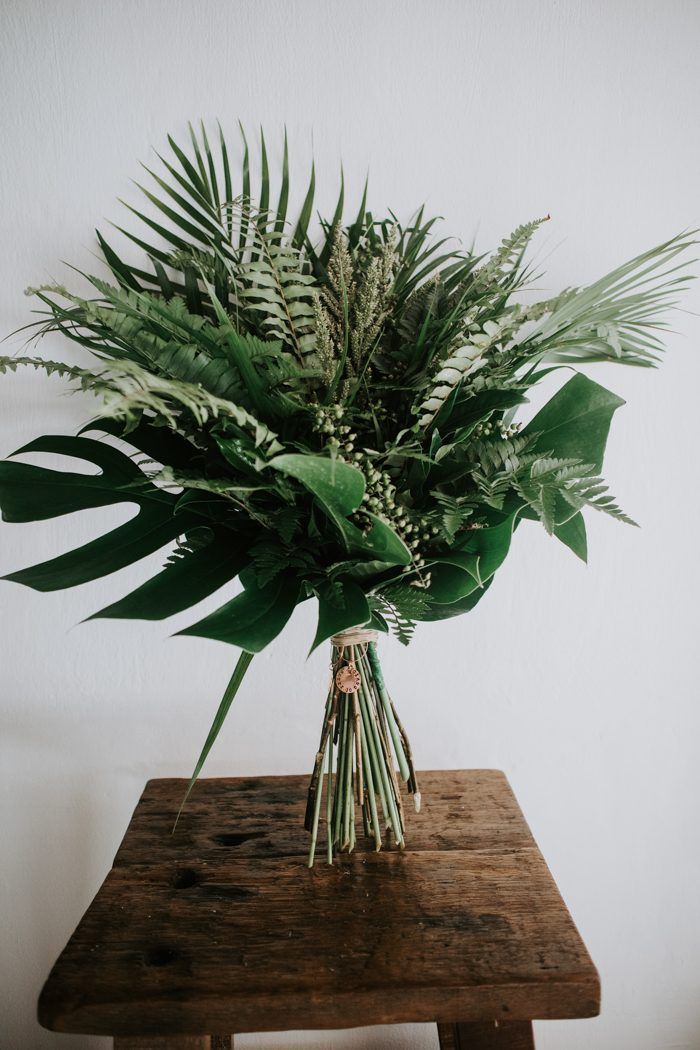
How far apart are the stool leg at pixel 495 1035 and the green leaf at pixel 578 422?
24.7 inches

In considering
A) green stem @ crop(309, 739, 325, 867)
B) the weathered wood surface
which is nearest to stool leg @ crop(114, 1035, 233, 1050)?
the weathered wood surface

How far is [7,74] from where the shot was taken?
3.20 ft

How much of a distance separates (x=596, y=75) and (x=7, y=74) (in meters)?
0.85

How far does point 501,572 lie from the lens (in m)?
1.10

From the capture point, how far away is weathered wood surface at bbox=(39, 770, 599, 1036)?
66 cm

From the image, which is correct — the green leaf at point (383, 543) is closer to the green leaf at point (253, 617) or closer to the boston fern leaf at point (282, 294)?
the green leaf at point (253, 617)

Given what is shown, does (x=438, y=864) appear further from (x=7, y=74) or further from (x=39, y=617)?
(x=7, y=74)

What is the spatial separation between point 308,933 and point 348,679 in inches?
10.5

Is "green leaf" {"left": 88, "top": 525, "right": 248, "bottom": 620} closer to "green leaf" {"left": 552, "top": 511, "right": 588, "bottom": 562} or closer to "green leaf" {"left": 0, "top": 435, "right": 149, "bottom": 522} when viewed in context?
"green leaf" {"left": 0, "top": 435, "right": 149, "bottom": 522}

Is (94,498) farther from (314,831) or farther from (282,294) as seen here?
(314,831)

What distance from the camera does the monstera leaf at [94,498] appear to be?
2.35ft

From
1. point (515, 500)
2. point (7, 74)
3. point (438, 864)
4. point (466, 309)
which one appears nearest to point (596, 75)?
point (466, 309)

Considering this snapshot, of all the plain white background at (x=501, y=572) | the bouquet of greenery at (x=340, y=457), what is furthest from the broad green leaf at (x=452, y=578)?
the plain white background at (x=501, y=572)

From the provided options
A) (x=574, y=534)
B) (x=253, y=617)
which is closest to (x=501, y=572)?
(x=574, y=534)
